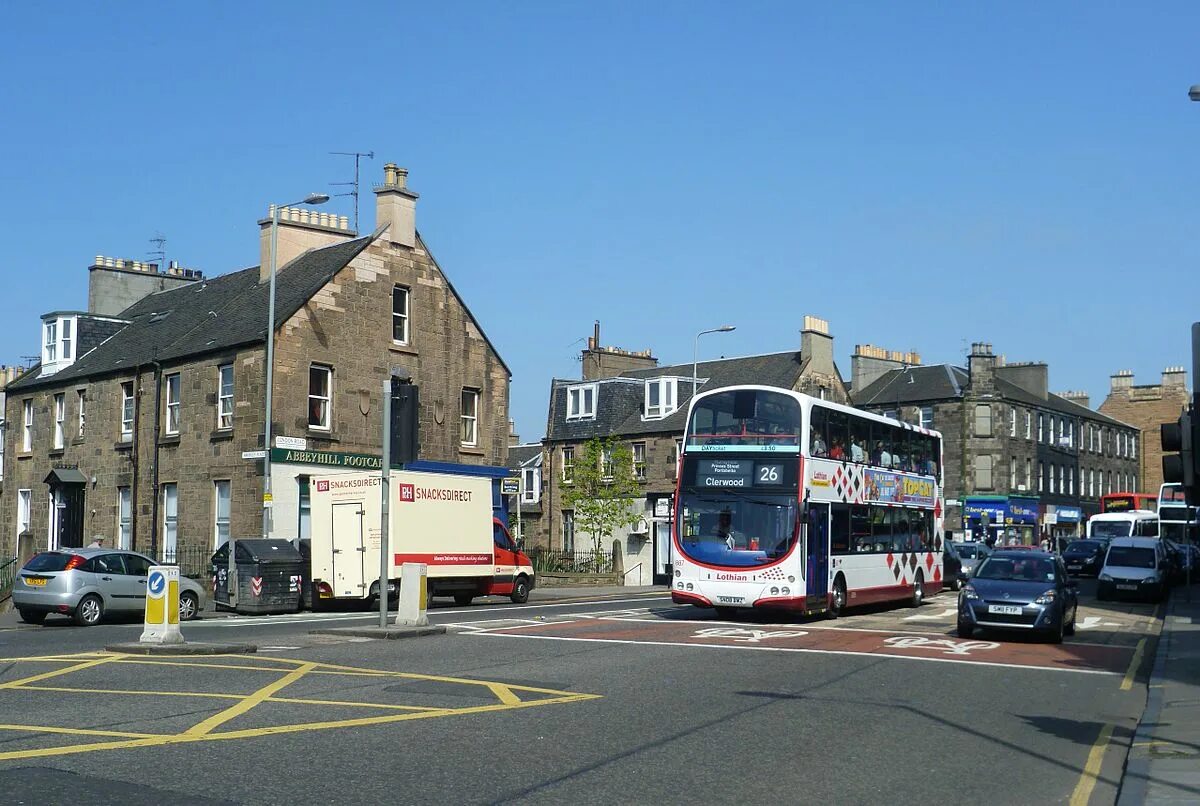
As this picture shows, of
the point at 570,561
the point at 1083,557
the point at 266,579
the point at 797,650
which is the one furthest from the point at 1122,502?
the point at 797,650

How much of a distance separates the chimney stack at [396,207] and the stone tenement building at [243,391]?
61mm

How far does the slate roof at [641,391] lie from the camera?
61.3 m

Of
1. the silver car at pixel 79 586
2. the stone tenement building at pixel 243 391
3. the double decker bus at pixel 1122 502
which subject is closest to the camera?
the silver car at pixel 79 586

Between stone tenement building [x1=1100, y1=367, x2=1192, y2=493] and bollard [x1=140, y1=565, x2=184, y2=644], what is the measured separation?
87.2 metres

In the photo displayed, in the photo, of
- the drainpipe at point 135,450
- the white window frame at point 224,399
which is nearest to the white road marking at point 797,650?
the white window frame at point 224,399

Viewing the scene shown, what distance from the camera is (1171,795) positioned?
28.5ft

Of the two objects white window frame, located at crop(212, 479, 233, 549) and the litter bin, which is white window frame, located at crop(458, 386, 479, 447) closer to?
white window frame, located at crop(212, 479, 233, 549)

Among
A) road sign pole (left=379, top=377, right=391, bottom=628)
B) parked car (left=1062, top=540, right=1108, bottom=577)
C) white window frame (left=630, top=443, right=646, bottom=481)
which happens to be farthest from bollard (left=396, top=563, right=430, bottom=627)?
white window frame (left=630, top=443, right=646, bottom=481)

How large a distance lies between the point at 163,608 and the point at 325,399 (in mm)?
20552

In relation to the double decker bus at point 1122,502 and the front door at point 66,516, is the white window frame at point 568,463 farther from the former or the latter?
the double decker bus at point 1122,502

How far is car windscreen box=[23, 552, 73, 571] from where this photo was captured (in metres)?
24.9

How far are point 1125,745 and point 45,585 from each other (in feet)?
66.5

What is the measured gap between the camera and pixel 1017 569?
23.0 meters

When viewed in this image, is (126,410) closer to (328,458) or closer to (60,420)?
(60,420)
